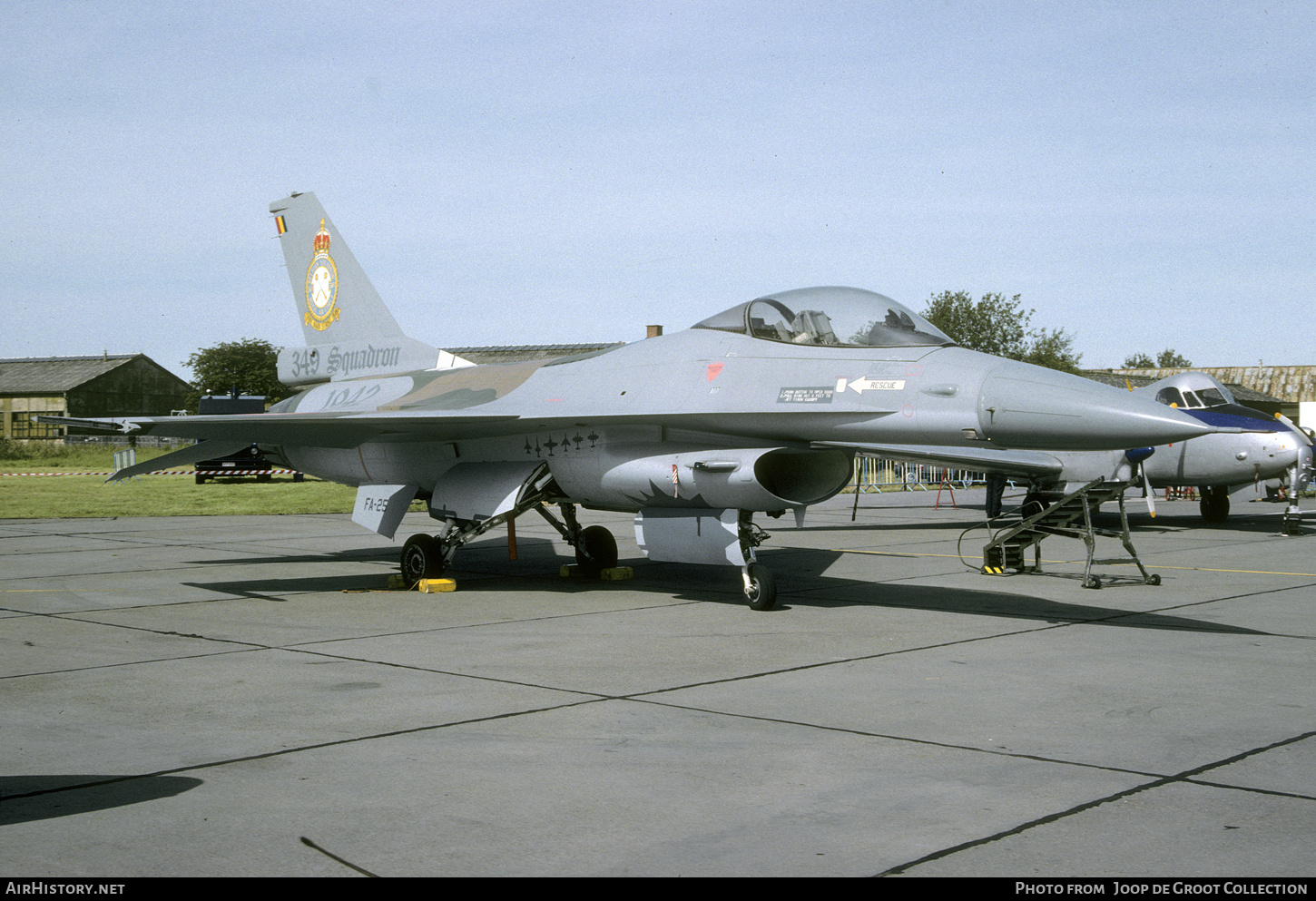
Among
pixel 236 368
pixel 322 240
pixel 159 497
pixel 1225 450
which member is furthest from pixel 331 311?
pixel 236 368

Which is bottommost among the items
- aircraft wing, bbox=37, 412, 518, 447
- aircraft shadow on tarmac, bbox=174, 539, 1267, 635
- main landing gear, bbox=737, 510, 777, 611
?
aircraft shadow on tarmac, bbox=174, 539, 1267, 635

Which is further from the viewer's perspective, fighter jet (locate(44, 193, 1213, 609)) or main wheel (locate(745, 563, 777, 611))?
main wheel (locate(745, 563, 777, 611))

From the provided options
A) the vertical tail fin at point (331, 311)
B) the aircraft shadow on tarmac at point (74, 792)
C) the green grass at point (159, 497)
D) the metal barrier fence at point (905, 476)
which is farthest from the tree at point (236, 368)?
the aircraft shadow on tarmac at point (74, 792)

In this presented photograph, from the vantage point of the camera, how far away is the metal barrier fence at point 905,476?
32.5m

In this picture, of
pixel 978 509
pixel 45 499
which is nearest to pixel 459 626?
pixel 978 509

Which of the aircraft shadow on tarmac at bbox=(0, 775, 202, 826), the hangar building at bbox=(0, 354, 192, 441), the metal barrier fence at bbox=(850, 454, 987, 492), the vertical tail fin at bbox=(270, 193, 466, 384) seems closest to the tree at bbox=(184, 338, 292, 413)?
the hangar building at bbox=(0, 354, 192, 441)

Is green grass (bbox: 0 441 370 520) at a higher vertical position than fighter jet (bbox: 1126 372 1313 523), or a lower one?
lower

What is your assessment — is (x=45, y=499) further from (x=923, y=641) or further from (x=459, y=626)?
(x=923, y=641)

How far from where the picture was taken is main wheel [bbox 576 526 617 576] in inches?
473

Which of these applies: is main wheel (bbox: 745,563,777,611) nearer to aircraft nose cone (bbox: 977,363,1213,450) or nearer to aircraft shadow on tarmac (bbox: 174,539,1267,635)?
aircraft shadow on tarmac (bbox: 174,539,1267,635)

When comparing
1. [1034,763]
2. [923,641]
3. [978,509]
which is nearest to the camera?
[1034,763]

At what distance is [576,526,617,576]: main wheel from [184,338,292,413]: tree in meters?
63.3

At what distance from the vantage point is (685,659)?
701cm
